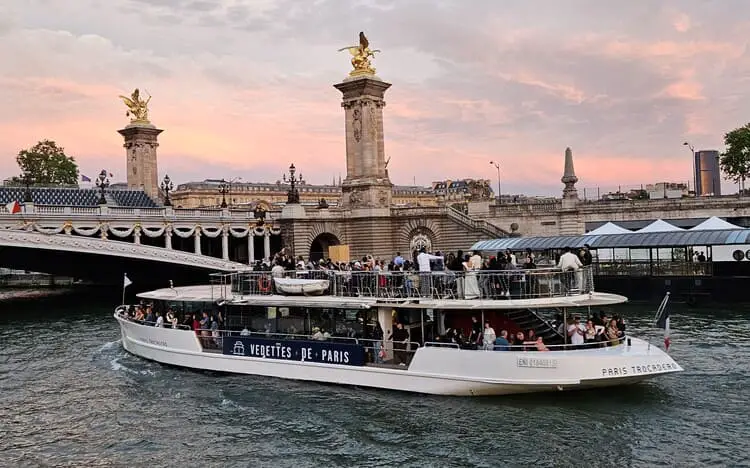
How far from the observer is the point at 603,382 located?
70.3 feet

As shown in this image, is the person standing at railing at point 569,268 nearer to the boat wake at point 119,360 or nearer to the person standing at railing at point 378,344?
the person standing at railing at point 378,344

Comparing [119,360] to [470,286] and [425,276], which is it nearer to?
[425,276]

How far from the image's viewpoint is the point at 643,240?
4825cm

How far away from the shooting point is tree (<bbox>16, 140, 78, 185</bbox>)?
96.6 m

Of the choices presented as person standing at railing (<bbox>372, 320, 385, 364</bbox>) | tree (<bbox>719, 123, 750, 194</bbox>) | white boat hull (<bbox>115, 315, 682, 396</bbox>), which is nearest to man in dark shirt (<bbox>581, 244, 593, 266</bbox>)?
white boat hull (<bbox>115, 315, 682, 396</bbox>)

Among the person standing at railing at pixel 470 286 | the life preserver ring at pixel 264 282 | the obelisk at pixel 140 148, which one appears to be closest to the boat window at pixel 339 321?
the life preserver ring at pixel 264 282

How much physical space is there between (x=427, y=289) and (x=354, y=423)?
4853mm

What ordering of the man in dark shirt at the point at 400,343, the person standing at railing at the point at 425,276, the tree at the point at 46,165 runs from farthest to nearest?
1. the tree at the point at 46,165
2. the man in dark shirt at the point at 400,343
3. the person standing at railing at the point at 425,276

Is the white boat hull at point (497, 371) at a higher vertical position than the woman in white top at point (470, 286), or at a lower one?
lower

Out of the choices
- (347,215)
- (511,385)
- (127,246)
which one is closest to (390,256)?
(347,215)

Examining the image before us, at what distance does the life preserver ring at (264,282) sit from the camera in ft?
87.7

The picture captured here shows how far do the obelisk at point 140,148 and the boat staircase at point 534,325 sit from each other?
6868 cm

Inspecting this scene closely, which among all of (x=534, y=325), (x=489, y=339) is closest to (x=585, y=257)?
(x=534, y=325)

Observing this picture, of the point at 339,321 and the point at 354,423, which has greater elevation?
the point at 339,321
